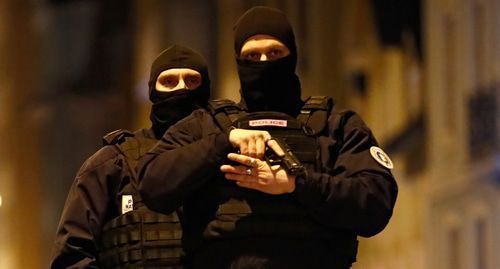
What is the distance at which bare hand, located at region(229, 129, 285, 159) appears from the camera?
6.61 feet

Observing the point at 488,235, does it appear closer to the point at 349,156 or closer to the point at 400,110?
the point at 400,110

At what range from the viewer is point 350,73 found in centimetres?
647


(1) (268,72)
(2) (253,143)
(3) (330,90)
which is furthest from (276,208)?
(3) (330,90)

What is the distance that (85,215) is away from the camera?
95.0 inches

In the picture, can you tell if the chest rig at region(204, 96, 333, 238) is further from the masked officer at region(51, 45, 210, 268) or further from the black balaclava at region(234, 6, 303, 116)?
the masked officer at region(51, 45, 210, 268)

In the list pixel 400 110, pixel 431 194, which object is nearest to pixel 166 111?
pixel 431 194

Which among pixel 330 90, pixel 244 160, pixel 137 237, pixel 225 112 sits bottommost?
pixel 137 237

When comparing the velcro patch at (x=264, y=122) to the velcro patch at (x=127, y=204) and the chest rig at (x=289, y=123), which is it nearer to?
the chest rig at (x=289, y=123)

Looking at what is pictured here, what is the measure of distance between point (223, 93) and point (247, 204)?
5240 millimetres

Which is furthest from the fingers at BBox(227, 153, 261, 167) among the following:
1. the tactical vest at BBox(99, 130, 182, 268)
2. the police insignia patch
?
the tactical vest at BBox(99, 130, 182, 268)

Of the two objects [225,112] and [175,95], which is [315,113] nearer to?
[225,112]

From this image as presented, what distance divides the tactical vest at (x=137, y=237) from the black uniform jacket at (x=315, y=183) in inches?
10.5

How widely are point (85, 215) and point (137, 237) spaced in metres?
0.12

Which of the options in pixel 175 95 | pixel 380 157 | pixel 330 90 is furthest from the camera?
pixel 330 90
